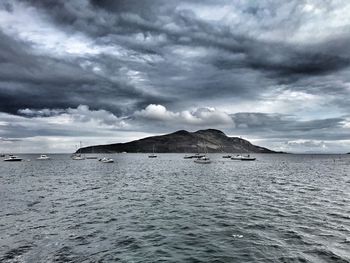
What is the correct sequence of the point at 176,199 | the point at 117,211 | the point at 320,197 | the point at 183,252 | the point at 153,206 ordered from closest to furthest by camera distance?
the point at 183,252, the point at 117,211, the point at 153,206, the point at 176,199, the point at 320,197

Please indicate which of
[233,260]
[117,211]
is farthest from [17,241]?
[233,260]

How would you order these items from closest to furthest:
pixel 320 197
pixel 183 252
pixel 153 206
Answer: pixel 183 252, pixel 153 206, pixel 320 197

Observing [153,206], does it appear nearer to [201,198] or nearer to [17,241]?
[201,198]

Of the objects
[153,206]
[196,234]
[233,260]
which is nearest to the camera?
[233,260]

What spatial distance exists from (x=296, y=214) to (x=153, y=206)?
62.7 feet

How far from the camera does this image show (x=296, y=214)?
3475 centimetres

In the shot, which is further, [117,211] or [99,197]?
[99,197]

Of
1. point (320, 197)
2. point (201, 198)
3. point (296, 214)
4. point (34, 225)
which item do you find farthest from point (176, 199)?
point (320, 197)

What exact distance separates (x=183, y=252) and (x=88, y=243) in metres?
8.46

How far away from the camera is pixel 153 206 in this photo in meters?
39.9

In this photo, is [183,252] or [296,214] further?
[296,214]

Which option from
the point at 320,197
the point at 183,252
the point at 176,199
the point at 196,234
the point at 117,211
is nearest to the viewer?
the point at 183,252

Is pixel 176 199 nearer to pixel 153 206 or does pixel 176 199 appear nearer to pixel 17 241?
pixel 153 206

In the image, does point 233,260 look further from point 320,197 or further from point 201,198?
point 320,197
